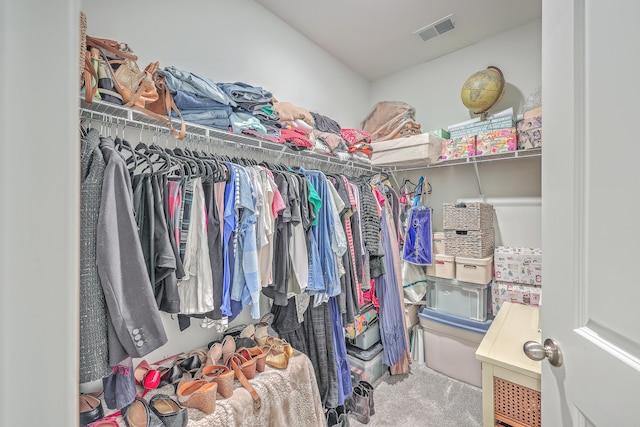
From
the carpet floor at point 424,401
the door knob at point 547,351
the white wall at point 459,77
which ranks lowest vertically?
the carpet floor at point 424,401

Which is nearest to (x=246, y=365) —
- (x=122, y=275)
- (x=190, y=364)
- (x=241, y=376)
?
(x=241, y=376)

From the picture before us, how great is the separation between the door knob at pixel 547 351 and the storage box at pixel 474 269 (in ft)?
4.94

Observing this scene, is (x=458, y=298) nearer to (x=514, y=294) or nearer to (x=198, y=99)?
(x=514, y=294)

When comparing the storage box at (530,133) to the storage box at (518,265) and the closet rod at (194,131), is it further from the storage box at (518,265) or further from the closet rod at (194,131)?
the closet rod at (194,131)

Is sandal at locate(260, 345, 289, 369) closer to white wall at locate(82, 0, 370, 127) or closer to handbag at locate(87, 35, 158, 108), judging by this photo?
handbag at locate(87, 35, 158, 108)

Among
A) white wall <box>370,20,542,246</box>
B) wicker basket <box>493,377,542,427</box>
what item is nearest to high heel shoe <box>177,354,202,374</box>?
wicker basket <box>493,377,542,427</box>

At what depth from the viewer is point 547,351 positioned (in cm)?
66

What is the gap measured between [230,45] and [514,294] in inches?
105

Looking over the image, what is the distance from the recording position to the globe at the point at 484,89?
209 centimetres

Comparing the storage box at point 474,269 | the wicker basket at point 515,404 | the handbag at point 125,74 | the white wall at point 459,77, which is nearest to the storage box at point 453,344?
the storage box at point 474,269

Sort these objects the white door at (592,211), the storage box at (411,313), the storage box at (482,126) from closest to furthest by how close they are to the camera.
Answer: the white door at (592,211) → the storage box at (482,126) → the storage box at (411,313)

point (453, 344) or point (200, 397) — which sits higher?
point (200, 397)

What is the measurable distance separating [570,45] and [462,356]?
2.25m
